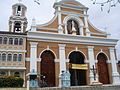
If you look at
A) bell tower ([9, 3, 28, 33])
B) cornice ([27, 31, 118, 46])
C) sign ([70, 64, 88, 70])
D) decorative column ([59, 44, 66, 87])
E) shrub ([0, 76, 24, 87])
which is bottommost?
shrub ([0, 76, 24, 87])

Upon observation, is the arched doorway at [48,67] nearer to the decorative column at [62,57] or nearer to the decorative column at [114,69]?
the decorative column at [62,57]

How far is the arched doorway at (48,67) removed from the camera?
76.2ft

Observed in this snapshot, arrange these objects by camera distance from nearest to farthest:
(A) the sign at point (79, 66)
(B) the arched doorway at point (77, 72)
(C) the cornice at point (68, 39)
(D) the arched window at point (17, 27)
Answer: (C) the cornice at point (68, 39) → (A) the sign at point (79, 66) → (B) the arched doorway at point (77, 72) → (D) the arched window at point (17, 27)

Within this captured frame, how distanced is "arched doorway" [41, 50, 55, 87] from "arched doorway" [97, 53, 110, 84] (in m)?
8.22

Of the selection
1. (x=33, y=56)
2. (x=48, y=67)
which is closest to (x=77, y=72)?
(x=48, y=67)

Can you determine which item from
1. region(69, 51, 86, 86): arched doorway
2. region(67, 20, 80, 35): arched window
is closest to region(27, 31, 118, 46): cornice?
region(67, 20, 80, 35): arched window

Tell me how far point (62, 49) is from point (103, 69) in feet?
27.5

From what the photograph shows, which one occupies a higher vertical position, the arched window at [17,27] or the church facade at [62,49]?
the arched window at [17,27]

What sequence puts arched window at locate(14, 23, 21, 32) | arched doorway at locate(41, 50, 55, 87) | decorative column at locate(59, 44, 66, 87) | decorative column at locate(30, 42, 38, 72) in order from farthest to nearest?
arched window at locate(14, 23, 21, 32) < decorative column at locate(59, 44, 66, 87) < arched doorway at locate(41, 50, 55, 87) < decorative column at locate(30, 42, 38, 72)

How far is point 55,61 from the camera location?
2386cm

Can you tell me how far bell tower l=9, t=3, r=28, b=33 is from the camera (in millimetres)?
29922

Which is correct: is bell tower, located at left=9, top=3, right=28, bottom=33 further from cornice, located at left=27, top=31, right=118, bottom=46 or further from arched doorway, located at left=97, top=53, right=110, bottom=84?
arched doorway, located at left=97, top=53, right=110, bottom=84

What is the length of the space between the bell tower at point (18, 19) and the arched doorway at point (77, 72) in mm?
11213

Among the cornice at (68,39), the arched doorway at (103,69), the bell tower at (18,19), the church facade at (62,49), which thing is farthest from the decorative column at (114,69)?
the bell tower at (18,19)
